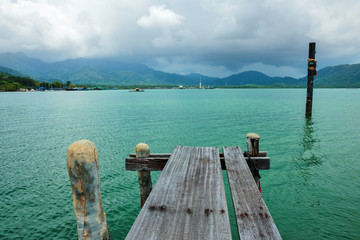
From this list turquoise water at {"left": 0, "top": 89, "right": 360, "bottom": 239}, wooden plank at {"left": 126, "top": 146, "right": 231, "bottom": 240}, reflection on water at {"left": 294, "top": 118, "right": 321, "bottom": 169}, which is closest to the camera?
wooden plank at {"left": 126, "top": 146, "right": 231, "bottom": 240}

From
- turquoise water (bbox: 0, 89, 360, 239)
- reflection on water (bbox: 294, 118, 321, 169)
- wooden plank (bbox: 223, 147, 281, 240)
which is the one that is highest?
wooden plank (bbox: 223, 147, 281, 240)

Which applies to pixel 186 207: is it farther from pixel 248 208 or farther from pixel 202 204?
pixel 248 208

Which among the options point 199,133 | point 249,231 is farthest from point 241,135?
point 249,231

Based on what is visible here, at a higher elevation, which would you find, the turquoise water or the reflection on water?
the reflection on water

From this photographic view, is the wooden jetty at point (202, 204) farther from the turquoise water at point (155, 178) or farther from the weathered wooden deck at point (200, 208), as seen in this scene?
the turquoise water at point (155, 178)

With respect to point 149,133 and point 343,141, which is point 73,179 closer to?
point 149,133

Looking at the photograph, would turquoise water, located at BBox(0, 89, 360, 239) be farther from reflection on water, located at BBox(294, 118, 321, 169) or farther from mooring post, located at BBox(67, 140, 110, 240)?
mooring post, located at BBox(67, 140, 110, 240)

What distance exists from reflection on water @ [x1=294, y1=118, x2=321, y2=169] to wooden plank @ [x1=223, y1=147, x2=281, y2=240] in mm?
10367

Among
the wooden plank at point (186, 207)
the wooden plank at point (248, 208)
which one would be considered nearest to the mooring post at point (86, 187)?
the wooden plank at point (186, 207)

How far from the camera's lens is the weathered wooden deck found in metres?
3.05

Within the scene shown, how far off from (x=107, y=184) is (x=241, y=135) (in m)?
14.8

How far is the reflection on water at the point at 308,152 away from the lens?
1387cm

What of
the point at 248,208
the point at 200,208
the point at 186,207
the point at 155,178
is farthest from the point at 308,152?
the point at 186,207

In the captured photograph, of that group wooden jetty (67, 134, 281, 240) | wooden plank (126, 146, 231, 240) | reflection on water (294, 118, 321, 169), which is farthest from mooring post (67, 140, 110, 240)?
reflection on water (294, 118, 321, 169)
